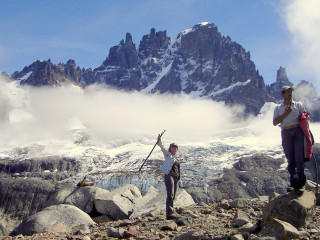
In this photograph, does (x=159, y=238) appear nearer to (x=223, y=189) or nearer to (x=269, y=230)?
(x=269, y=230)

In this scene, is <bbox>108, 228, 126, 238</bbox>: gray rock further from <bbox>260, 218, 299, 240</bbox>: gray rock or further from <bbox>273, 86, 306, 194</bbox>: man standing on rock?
<bbox>273, 86, 306, 194</bbox>: man standing on rock

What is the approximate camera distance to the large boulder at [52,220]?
16328 mm

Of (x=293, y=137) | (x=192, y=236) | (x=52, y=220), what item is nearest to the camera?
(x=192, y=236)

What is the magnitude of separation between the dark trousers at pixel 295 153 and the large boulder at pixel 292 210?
1.65 ft

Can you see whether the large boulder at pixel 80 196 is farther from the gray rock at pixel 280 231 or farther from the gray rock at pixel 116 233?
the gray rock at pixel 280 231

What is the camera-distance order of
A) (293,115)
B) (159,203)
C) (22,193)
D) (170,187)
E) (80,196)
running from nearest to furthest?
(293,115) → (170,187) → (159,203) → (80,196) → (22,193)

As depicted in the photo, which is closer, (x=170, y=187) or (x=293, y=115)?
(x=293, y=115)

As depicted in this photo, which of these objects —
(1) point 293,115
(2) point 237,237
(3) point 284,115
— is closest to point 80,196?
(3) point 284,115

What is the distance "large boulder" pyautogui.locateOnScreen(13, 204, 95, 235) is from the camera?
1633 centimetres

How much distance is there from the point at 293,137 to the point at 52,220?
35.7ft

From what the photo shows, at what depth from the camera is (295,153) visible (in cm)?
1123

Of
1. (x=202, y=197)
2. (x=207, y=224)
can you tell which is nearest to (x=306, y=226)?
(x=207, y=224)

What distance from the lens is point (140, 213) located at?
58.2ft

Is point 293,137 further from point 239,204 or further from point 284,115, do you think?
point 239,204
